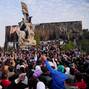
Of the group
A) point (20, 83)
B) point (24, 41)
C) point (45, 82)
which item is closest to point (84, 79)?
point (45, 82)

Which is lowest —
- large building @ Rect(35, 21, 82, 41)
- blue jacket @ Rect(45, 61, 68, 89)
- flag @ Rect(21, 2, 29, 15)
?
blue jacket @ Rect(45, 61, 68, 89)

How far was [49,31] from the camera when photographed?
122m

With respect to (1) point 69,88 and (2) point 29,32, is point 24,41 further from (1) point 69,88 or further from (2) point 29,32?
(1) point 69,88

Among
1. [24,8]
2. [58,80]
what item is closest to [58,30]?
[24,8]

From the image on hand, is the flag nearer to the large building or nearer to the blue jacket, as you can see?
the large building

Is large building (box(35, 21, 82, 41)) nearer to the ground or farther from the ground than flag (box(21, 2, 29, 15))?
nearer to the ground

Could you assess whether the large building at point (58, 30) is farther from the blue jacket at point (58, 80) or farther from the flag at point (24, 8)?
the blue jacket at point (58, 80)

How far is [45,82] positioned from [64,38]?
10272cm

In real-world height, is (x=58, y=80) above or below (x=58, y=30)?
Answer: below

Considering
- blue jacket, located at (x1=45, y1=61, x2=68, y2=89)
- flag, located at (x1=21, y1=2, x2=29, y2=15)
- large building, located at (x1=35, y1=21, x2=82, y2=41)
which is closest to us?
blue jacket, located at (x1=45, y1=61, x2=68, y2=89)

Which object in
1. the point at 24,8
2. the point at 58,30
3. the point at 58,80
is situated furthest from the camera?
the point at 58,30

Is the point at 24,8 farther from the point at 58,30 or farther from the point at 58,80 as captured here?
the point at 58,80

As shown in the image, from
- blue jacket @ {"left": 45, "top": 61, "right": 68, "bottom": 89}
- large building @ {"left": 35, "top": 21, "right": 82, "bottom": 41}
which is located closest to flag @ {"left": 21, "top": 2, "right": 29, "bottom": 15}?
large building @ {"left": 35, "top": 21, "right": 82, "bottom": 41}

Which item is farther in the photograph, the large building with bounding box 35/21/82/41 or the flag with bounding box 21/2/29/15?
the large building with bounding box 35/21/82/41
